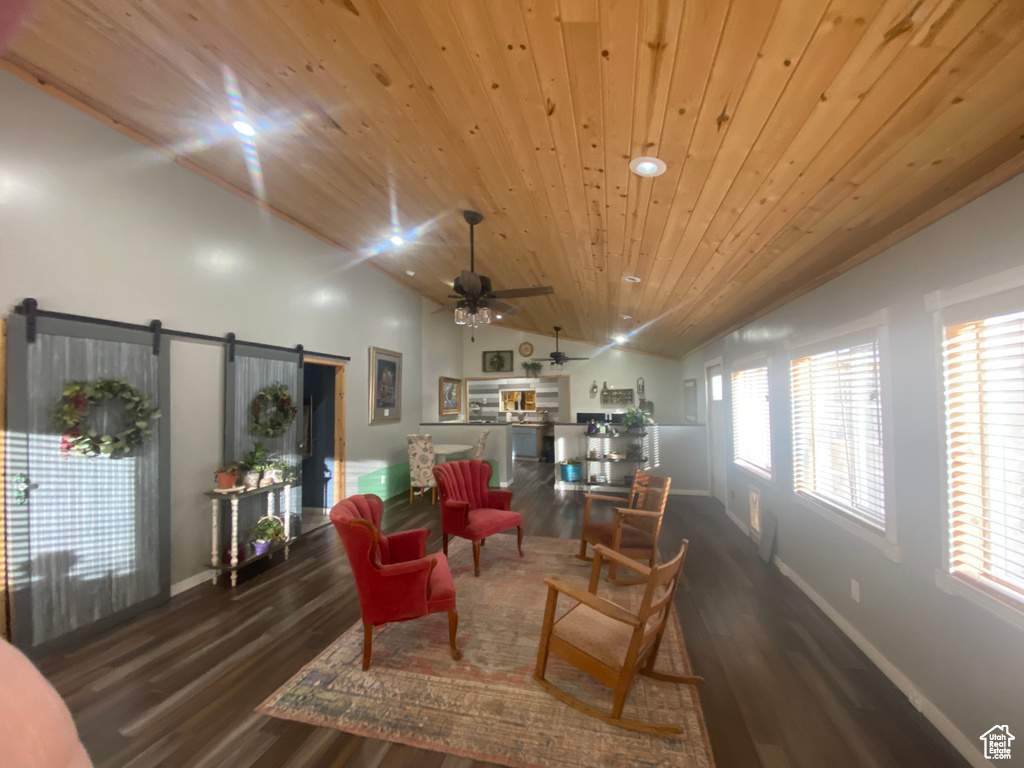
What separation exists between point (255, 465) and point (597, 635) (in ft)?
10.2

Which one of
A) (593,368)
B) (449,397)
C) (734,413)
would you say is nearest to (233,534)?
(734,413)

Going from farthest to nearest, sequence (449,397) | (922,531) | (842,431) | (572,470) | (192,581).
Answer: (449,397)
(572,470)
(192,581)
(842,431)
(922,531)

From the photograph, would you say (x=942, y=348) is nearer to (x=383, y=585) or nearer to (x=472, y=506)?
(x=383, y=585)

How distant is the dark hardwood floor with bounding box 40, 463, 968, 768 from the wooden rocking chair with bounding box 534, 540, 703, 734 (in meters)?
0.36

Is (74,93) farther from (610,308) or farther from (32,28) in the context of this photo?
(610,308)

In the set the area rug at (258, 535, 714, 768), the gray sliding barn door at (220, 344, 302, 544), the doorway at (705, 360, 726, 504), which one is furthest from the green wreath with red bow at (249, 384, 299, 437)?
the doorway at (705, 360, 726, 504)

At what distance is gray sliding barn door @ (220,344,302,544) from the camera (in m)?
3.63

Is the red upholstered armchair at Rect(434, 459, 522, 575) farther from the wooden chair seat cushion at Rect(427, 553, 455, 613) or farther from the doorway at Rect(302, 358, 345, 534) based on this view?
the doorway at Rect(302, 358, 345, 534)

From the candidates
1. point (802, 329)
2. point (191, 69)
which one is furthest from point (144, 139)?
point (802, 329)

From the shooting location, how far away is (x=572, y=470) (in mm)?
6809

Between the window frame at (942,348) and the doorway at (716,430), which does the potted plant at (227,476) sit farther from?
the doorway at (716,430)

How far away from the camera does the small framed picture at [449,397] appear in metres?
8.18

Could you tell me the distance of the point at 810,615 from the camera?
289 centimetres

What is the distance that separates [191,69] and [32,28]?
2.28 feet
